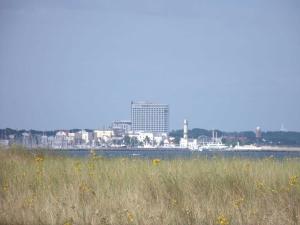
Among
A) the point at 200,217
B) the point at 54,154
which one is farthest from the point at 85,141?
the point at 200,217

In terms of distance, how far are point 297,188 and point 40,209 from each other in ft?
16.8

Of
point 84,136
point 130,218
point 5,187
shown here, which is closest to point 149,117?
point 84,136

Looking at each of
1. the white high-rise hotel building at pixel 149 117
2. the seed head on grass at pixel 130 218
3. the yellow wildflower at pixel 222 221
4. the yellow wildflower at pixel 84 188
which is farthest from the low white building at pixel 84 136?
the white high-rise hotel building at pixel 149 117

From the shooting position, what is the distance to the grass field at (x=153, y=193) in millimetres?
10883

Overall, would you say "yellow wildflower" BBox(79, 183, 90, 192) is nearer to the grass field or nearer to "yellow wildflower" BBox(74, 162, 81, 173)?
the grass field

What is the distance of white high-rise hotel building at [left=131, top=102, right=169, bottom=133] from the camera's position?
147 meters

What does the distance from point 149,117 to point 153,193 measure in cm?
13695

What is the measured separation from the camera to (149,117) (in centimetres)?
14925

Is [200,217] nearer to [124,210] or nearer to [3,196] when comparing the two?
[124,210]

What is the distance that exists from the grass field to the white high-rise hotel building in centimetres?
12871

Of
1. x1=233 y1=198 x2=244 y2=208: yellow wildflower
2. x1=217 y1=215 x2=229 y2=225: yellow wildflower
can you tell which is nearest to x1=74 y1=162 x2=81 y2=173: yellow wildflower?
x1=233 y1=198 x2=244 y2=208: yellow wildflower

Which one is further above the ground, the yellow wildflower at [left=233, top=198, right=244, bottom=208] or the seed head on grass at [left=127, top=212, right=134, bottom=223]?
the yellow wildflower at [left=233, top=198, right=244, bottom=208]

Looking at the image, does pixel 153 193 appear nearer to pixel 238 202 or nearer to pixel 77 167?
pixel 238 202

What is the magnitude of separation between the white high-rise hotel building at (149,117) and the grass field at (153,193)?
5067 inches
